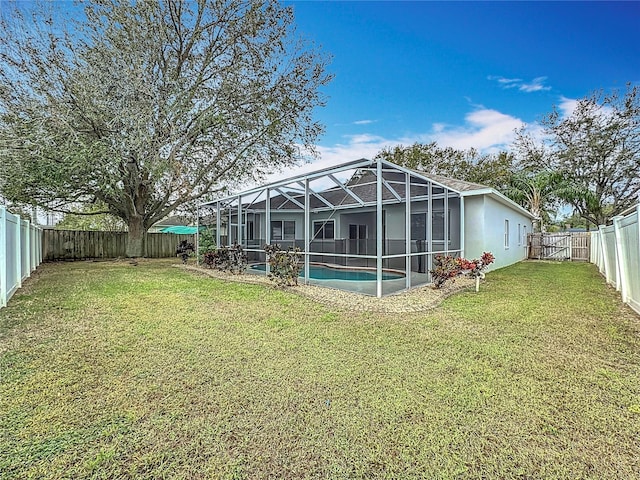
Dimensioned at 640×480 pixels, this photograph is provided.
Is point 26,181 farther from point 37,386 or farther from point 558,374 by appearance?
point 558,374

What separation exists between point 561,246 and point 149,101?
2112 centimetres

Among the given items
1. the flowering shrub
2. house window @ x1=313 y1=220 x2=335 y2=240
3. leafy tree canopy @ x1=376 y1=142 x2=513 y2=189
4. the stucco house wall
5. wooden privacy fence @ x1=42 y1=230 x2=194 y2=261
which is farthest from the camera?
leafy tree canopy @ x1=376 y1=142 x2=513 y2=189

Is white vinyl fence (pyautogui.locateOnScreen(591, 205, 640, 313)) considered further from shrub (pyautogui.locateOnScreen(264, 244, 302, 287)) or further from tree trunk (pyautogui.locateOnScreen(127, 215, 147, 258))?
tree trunk (pyautogui.locateOnScreen(127, 215, 147, 258))

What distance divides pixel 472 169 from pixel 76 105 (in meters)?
24.9

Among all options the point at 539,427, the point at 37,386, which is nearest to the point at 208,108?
the point at 37,386

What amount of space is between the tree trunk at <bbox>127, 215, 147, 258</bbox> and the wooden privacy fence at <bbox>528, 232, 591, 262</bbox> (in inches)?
819

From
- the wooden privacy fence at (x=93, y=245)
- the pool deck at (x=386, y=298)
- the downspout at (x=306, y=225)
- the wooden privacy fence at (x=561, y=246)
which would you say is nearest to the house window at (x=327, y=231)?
the downspout at (x=306, y=225)

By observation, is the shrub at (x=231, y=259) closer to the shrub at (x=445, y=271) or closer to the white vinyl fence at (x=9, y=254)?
the white vinyl fence at (x=9, y=254)

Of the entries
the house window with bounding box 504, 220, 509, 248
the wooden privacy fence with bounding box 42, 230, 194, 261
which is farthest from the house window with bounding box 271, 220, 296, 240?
the house window with bounding box 504, 220, 509, 248

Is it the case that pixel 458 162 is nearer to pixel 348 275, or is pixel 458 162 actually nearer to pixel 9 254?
pixel 348 275

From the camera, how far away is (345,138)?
61.2ft

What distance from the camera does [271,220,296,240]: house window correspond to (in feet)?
58.1

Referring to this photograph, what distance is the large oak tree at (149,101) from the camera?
11344 mm

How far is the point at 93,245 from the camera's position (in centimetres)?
1658
